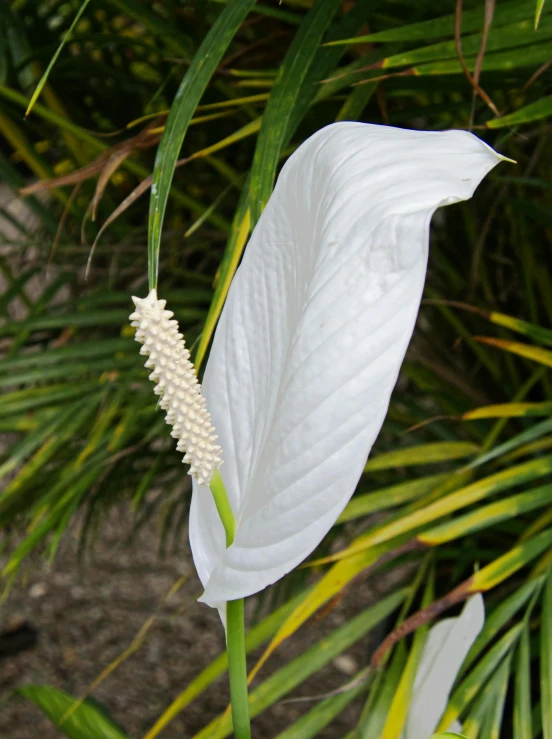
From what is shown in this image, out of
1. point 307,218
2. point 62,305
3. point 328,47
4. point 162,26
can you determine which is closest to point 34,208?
point 62,305

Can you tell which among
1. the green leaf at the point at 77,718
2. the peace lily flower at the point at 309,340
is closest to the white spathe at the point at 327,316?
the peace lily flower at the point at 309,340

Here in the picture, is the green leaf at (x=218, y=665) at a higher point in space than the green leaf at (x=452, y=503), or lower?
lower

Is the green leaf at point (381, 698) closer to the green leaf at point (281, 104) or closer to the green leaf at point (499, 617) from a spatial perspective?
the green leaf at point (499, 617)

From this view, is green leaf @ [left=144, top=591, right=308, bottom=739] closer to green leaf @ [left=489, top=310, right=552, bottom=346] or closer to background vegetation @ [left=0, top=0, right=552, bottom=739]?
background vegetation @ [left=0, top=0, right=552, bottom=739]

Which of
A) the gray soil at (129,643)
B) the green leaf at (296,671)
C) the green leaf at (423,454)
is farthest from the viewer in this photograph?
the gray soil at (129,643)

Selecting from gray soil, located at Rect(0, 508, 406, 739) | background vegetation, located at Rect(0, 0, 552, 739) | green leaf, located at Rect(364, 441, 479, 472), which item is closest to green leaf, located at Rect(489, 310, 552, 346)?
background vegetation, located at Rect(0, 0, 552, 739)

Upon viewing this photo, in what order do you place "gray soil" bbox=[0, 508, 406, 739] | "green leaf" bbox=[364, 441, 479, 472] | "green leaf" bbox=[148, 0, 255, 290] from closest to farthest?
"green leaf" bbox=[148, 0, 255, 290] → "green leaf" bbox=[364, 441, 479, 472] → "gray soil" bbox=[0, 508, 406, 739]

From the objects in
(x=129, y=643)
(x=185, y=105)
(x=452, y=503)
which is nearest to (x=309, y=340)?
(x=185, y=105)
